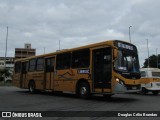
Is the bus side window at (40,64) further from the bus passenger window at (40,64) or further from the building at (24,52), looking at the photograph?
the building at (24,52)

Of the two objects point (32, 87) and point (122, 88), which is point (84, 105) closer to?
point (122, 88)

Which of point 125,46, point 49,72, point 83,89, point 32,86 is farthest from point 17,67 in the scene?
point 125,46

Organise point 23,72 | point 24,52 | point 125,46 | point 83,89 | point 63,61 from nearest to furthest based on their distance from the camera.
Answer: point 125,46, point 83,89, point 63,61, point 23,72, point 24,52

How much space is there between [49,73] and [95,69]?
6.01m

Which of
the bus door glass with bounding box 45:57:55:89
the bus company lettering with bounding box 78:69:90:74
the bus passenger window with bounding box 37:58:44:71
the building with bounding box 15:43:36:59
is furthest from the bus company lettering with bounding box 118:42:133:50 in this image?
the building with bounding box 15:43:36:59

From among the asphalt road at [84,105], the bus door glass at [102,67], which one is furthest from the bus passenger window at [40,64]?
the bus door glass at [102,67]

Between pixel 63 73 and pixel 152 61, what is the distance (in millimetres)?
Answer: 86457

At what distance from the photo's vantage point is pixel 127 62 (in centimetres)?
1697

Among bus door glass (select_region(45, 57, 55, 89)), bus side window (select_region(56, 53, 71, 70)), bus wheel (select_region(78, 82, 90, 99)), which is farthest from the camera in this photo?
bus door glass (select_region(45, 57, 55, 89))

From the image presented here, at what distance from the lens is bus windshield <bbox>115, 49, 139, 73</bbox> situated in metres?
16.4

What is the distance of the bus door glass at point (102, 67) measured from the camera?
16.5 m

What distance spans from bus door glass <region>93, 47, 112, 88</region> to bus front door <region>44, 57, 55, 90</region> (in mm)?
5450

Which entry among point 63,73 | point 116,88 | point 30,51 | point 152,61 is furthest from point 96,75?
point 30,51

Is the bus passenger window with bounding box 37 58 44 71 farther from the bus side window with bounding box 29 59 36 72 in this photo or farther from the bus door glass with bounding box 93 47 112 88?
the bus door glass with bounding box 93 47 112 88
